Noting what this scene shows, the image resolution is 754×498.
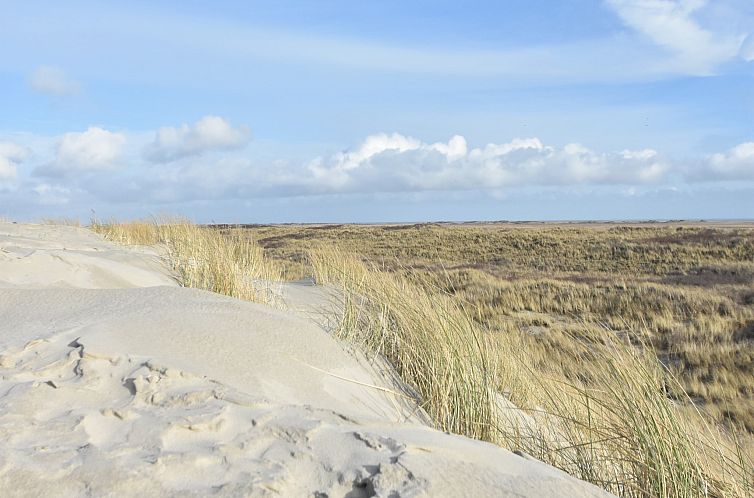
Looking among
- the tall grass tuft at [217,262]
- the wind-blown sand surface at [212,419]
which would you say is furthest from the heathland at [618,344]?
the tall grass tuft at [217,262]

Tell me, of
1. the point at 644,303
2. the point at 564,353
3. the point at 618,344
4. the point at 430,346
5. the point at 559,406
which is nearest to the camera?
the point at 618,344

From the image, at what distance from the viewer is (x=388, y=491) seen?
1.59 meters

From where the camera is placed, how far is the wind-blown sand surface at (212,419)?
5.35 feet

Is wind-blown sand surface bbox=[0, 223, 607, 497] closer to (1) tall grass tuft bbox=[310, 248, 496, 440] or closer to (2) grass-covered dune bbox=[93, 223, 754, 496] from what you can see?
(1) tall grass tuft bbox=[310, 248, 496, 440]

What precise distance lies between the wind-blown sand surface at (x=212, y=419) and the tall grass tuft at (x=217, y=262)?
213 centimetres

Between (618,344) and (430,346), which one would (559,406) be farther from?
(430,346)

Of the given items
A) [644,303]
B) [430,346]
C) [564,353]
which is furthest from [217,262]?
[644,303]

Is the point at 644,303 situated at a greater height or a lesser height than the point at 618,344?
lesser

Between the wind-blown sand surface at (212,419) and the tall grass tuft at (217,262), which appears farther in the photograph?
the tall grass tuft at (217,262)

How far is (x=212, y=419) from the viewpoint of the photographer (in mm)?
1966

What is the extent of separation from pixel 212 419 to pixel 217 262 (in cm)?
414

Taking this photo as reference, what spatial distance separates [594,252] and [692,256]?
152 inches

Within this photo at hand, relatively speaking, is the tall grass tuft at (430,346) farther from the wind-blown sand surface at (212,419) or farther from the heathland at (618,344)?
the wind-blown sand surface at (212,419)

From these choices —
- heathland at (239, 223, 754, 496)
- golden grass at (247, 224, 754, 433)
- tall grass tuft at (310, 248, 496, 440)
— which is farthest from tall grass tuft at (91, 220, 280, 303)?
golden grass at (247, 224, 754, 433)
